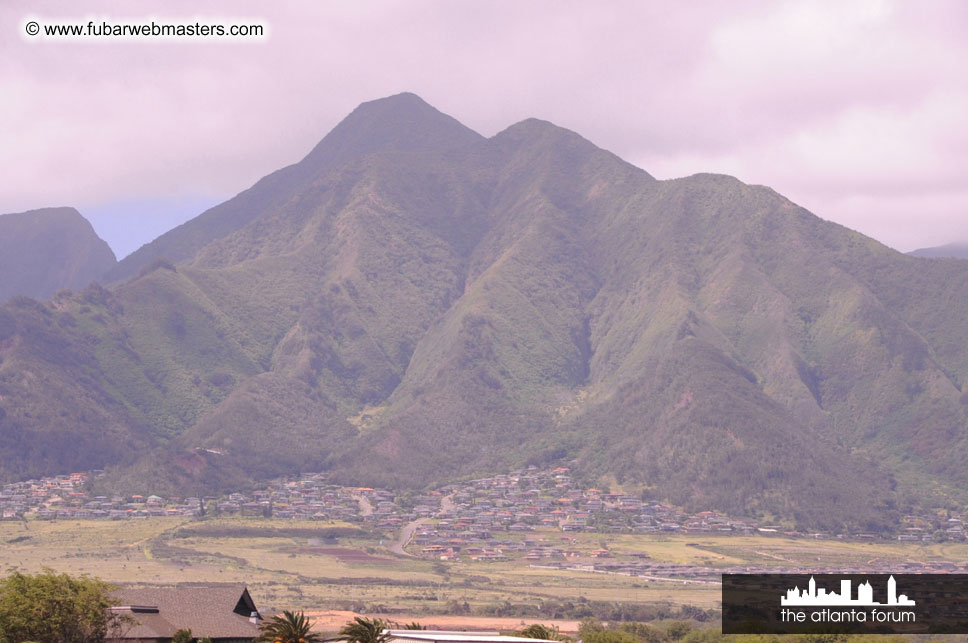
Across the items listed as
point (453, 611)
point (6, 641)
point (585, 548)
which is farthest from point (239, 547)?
point (6, 641)

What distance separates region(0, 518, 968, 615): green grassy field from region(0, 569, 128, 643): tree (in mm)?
59292

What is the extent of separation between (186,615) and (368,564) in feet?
322

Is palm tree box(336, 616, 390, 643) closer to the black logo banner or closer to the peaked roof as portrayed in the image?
the peaked roof

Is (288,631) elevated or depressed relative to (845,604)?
depressed

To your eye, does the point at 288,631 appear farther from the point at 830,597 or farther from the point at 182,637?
the point at 830,597

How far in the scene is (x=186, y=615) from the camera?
80.8 m

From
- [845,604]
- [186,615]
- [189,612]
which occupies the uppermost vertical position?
[845,604]

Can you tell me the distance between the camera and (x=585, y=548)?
19112cm

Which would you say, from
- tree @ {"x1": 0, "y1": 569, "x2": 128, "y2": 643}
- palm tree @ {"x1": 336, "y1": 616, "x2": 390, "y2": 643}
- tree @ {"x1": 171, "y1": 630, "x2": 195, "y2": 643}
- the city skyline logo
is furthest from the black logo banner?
tree @ {"x1": 0, "y1": 569, "x2": 128, "y2": 643}

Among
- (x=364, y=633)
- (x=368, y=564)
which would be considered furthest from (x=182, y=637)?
(x=368, y=564)

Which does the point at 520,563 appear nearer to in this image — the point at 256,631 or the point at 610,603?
the point at 610,603

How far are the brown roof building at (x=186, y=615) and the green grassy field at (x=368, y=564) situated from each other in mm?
50743

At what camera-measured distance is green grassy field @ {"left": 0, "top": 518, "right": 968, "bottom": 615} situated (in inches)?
5861

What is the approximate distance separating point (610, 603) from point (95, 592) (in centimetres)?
7794
